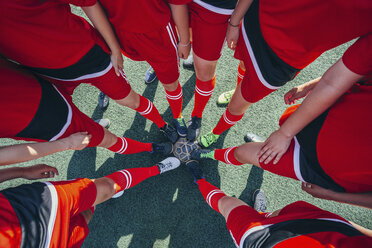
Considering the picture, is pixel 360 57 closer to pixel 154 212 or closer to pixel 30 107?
pixel 30 107

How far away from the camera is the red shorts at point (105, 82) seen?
1.19 m

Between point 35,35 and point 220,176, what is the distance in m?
1.69

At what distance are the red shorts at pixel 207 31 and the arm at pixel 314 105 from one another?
581 millimetres

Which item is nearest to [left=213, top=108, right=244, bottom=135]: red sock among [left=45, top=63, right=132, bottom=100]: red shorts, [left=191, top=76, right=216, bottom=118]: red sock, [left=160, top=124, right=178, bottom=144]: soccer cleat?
[left=191, top=76, right=216, bottom=118]: red sock

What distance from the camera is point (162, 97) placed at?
7.17 ft

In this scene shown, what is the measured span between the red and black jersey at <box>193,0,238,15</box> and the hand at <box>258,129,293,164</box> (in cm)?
67

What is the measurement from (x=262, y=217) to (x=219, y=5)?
1.12m

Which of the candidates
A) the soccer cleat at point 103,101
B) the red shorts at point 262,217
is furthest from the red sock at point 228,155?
the soccer cleat at point 103,101

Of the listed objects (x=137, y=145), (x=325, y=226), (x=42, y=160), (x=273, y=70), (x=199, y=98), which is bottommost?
(x=42, y=160)

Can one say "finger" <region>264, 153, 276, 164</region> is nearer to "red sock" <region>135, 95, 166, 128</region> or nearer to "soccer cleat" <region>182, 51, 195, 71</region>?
"red sock" <region>135, 95, 166, 128</region>

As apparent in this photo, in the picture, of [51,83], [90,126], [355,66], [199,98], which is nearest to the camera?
[355,66]

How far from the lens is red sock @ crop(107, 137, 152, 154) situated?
5.40 feet

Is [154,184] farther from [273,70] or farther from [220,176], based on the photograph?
[273,70]

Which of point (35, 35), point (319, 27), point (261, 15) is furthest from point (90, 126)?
point (319, 27)
